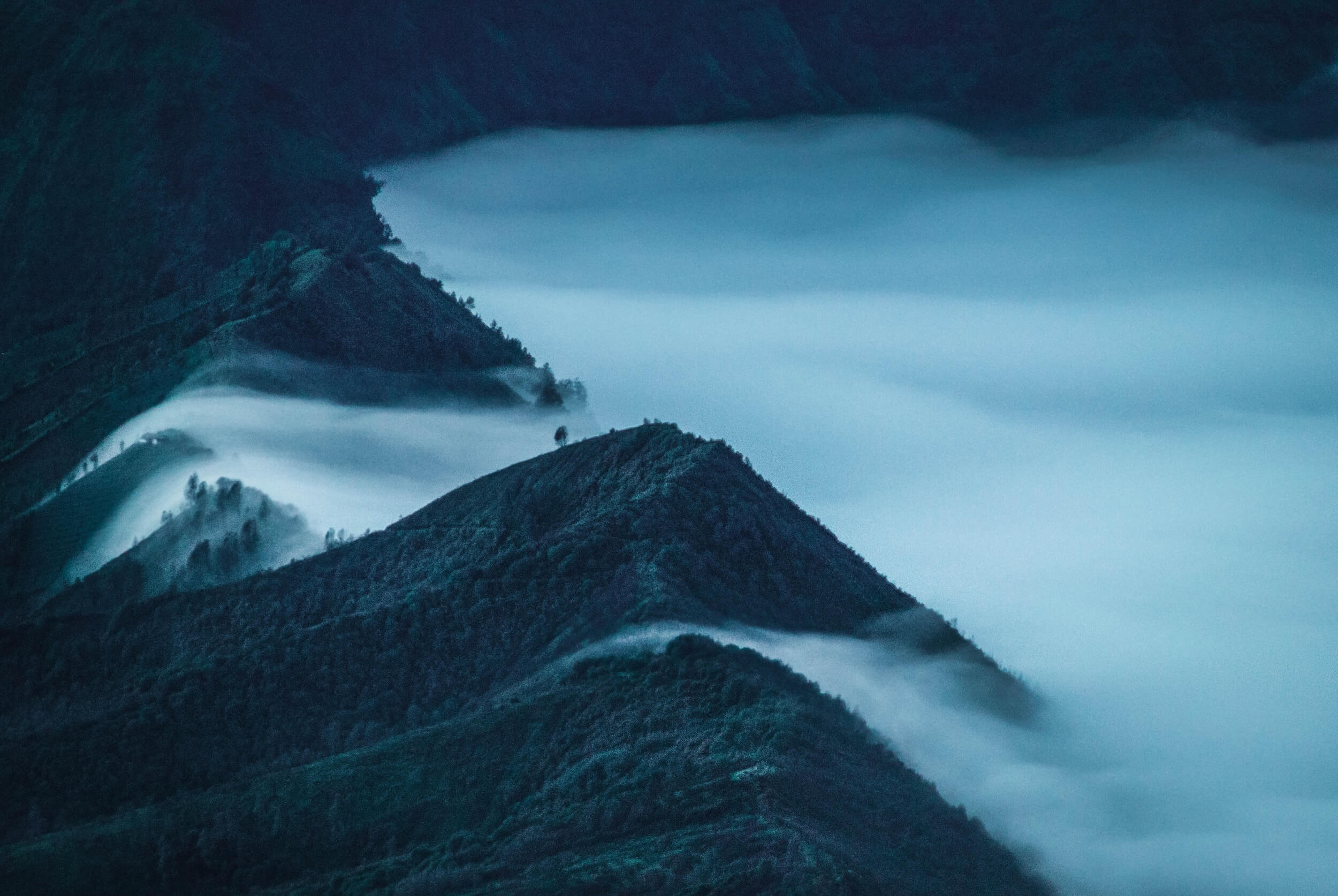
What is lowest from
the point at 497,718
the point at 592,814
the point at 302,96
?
the point at 592,814

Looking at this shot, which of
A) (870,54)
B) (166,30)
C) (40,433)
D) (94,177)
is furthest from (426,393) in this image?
(870,54)

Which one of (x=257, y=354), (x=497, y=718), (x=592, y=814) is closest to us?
(x=592, y=814)

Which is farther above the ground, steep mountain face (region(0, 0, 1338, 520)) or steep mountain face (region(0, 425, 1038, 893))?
steep mountain face (region(0, 0, 1338, 520))

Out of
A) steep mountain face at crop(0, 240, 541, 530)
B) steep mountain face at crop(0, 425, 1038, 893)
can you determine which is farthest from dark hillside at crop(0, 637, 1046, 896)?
steep mountain face at crop(0, 240, 541, 530)

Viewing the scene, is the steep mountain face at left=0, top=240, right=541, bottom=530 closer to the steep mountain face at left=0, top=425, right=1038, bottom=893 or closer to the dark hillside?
the steep mountain face at left=0, top=425, right=1038, bottom=893

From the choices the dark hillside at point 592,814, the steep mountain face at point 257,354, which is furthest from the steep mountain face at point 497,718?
the steep mountain face at point 257,354

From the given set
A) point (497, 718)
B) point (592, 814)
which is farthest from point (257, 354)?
point (592, 814)

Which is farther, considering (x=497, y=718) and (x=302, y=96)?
(x=302, y=96)

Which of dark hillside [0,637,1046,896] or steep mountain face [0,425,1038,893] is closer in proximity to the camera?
dark hillside [0,637,1046,896]

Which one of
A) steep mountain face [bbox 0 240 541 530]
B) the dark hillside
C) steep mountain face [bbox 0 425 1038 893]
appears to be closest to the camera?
the dark hillside

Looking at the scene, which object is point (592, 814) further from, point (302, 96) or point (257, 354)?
point (302, 96)
